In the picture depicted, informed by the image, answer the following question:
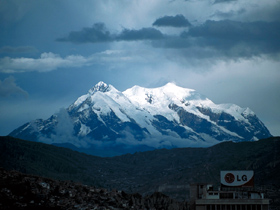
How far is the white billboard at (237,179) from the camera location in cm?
16238

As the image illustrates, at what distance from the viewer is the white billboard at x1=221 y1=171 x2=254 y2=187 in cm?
16238

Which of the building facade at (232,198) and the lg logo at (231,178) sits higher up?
the lg logo at (231,178)

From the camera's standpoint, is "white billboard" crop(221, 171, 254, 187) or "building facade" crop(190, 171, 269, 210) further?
"white billboard" crop(221, 171, 254, 187)

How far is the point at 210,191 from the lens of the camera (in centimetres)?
16262

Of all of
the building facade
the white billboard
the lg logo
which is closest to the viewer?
the building facade

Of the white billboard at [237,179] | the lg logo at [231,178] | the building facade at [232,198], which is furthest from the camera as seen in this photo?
the lg logo at [231,178]

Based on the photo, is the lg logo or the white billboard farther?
the lg logo

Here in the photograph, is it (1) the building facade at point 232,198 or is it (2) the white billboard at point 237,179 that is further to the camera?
(2) the white billboard at point 237,179

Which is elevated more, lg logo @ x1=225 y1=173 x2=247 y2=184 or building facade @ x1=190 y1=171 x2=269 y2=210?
lg logo @ x1=225 y1=173 x2=247 y2=184

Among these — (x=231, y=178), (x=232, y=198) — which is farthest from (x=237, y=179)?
(x=232, y=198)

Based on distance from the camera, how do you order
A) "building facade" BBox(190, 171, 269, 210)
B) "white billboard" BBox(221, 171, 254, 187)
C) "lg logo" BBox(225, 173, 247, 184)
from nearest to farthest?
1. "building facade" BBox(190, 171, 269, 210)
2. "white billboard" BBox(221, 171, 254, 187)
3. "lg logo" BBox(225, 173, 247, 184)

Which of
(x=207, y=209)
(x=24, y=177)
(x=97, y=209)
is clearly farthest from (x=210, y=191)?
(x=24, y=177)

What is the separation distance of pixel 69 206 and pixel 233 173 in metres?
53.4

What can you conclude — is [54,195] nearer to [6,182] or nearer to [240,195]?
[6,182]
